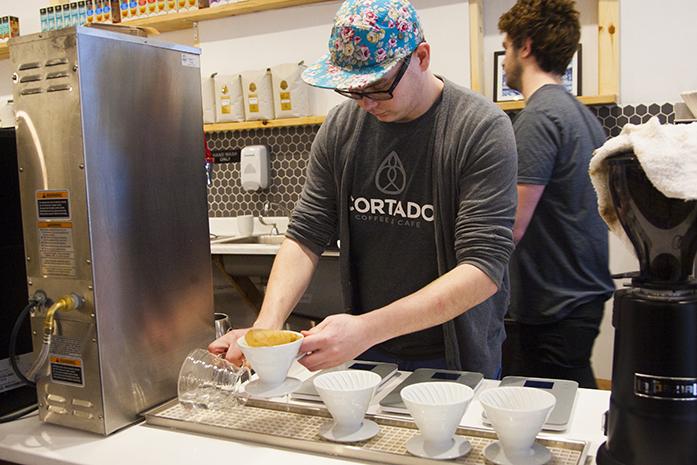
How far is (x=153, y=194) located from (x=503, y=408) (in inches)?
31.1

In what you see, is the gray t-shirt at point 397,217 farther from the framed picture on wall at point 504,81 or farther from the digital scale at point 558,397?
the framed picture on wall at point 504,81

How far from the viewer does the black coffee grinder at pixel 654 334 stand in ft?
3.00

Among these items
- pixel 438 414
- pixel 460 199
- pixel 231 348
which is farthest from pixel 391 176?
pixel 438 414

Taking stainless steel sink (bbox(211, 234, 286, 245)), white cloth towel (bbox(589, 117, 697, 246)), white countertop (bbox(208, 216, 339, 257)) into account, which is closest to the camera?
white cloth towel (bbox(589, 117, 697, 246))

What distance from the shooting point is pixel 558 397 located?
1254 mm

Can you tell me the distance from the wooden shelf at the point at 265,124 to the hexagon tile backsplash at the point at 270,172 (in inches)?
4.7

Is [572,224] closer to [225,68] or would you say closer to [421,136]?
[421,136]

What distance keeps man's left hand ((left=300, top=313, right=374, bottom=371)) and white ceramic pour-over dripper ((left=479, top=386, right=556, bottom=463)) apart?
0.27 meters

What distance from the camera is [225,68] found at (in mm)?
4156

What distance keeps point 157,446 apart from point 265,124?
2.87 m

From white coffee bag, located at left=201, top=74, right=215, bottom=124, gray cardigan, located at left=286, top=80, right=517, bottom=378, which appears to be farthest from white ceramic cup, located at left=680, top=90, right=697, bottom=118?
white coffee bag, located at left=201, top=74, right=215, bottom=124

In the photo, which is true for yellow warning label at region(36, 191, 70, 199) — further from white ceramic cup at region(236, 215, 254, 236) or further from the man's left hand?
white ceramic cup at region(236, 215, 254, 236)

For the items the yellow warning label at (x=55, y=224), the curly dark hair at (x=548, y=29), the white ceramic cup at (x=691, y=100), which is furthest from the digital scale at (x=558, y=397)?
the white ceramic cup at (x=691, y=100)

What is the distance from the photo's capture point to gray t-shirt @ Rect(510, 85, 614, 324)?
2201 millimetres
